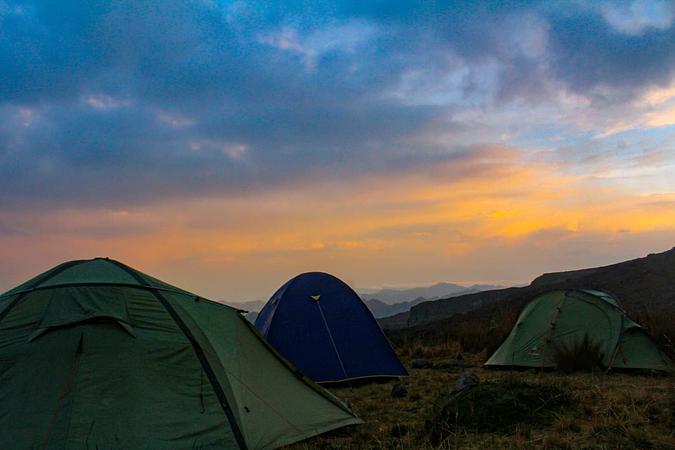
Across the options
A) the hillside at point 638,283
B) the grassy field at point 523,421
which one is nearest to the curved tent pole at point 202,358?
the grassy field at point 523,421

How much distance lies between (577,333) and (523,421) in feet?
19.4

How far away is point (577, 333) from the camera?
11422 mm

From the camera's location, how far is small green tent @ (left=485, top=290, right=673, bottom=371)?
10766 mm

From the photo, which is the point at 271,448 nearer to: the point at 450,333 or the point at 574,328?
the point at 574,328

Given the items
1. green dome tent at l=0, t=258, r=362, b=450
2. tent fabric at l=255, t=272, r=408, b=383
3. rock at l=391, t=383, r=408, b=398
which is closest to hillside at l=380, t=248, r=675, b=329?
tent fabric at l=255, t=272, r=408, b=383

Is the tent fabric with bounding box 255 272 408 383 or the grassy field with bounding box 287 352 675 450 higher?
the tent fabric with bounding box 255 272 408 383

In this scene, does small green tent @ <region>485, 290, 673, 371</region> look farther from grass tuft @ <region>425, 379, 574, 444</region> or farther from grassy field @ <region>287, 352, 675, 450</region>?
grass tuft @ <region>425, 379, 574, 444</region>

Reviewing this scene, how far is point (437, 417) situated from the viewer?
21.7 feet

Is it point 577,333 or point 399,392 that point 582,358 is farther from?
point 399,392

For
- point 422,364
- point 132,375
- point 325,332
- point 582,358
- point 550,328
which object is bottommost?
point 422,364

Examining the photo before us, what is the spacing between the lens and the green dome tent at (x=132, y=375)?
5152 mm

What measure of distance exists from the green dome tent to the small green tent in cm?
654

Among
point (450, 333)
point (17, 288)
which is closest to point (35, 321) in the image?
point (17, 288)

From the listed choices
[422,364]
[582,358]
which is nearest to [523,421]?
[582,358]
